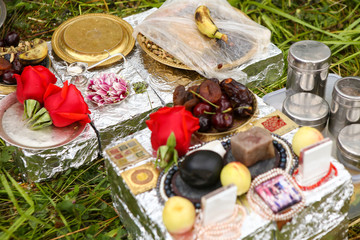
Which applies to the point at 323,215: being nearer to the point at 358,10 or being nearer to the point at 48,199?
the point at 48,199

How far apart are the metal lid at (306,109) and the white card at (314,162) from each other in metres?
0.41

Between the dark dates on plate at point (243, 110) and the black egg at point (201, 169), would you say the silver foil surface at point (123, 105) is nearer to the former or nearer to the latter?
the dark dates on plate at point (243, 110)

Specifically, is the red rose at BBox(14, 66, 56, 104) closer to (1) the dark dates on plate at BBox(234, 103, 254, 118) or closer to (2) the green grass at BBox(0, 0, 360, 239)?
(2) the green grass at BBox(0, 0, 360, 239)

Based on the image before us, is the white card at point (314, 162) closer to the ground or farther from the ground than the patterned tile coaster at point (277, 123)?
farther from the ground

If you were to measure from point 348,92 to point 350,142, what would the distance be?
208 mm

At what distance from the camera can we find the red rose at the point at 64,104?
1.70 metres

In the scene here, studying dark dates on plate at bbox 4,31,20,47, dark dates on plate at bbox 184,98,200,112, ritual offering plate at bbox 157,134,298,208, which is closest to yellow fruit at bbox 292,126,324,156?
ritual offering plate at bbox 157,134,298,208

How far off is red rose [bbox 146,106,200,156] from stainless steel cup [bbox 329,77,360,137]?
63 cm

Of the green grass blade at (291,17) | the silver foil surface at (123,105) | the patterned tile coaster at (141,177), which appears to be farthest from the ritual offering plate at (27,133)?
the green grass blade at (291,17)

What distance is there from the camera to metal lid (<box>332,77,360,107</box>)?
1.64m

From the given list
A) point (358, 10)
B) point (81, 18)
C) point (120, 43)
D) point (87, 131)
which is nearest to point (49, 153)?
point (87, 131)

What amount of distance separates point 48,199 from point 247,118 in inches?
33.1

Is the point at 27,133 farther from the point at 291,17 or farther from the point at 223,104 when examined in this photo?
the point at 291,17

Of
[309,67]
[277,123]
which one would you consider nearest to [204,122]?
[277,123]
